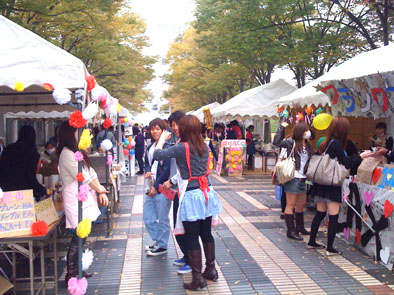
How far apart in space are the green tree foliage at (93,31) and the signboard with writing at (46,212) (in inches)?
272

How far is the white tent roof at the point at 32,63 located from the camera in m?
3.56

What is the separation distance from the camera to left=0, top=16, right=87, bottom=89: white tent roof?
3.56 metres

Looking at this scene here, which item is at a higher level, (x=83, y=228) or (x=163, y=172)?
(x=163, y=172)

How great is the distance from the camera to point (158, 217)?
16.8 ft

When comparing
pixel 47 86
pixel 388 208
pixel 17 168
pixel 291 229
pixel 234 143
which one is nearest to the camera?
pixel 47 86

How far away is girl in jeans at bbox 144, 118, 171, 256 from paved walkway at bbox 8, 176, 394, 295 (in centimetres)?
24

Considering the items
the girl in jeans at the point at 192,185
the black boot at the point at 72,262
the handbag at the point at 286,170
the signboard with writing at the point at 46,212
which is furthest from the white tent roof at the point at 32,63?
the handbag at the point at 286,170

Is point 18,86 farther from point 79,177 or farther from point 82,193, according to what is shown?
point 82,193

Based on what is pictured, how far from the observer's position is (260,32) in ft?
46.2

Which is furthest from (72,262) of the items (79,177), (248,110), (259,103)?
(259,103)

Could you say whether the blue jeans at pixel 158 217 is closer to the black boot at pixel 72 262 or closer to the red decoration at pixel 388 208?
the black boot at pixel 72 262

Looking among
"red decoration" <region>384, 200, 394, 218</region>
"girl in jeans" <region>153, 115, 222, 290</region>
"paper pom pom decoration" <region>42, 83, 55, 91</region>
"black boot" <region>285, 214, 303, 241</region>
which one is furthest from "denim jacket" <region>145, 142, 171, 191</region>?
"red decoration" <region>384, 200, 394, 218</region>

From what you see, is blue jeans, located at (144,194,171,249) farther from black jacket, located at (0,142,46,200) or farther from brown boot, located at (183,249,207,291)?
black jacket, located at (0,142,46,200)

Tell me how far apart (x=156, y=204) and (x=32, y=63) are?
2294 mm
